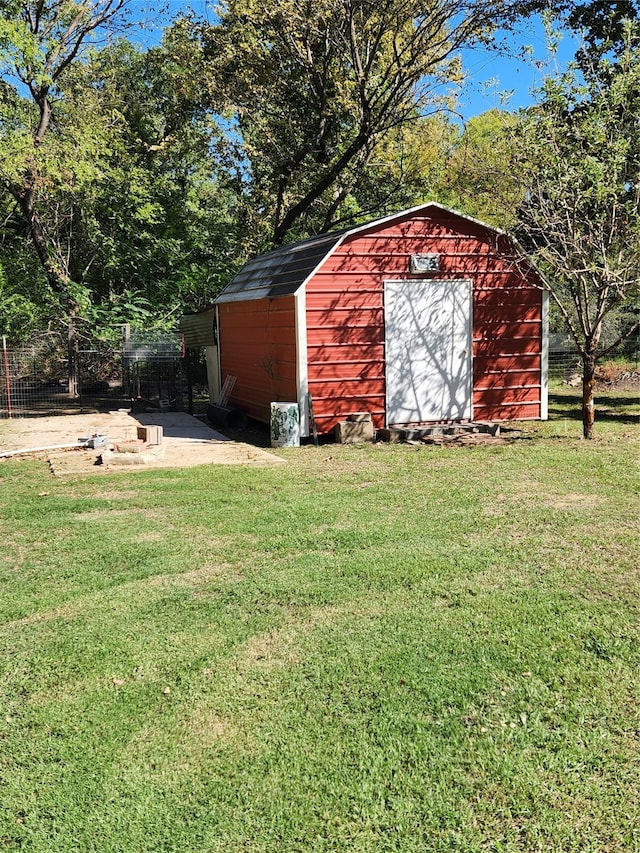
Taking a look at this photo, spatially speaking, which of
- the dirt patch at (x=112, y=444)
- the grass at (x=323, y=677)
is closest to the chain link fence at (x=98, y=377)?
the dirt patch at (x=112, y=444)

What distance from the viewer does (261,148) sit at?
1962cm

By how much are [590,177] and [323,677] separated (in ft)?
26.2

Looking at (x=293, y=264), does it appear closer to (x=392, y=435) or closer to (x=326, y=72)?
(x=392, y=435)

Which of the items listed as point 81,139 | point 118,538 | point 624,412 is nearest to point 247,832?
point 118,538

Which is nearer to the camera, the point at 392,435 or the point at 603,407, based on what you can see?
the point at 392,435

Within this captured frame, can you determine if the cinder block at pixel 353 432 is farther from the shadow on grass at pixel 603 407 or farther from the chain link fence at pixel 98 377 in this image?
the chain link fence at pixel 98 377

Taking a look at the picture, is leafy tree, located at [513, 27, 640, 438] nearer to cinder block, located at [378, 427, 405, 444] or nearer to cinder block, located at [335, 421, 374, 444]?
cinder block, located at [378, 427, 405, 444]

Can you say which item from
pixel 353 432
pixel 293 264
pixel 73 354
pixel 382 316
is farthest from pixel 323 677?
pixel 73 354

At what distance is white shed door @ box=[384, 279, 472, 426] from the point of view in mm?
11438

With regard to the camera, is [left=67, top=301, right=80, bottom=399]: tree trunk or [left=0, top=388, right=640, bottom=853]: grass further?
[left=67, top=301, right=80, bottom=399]: tree trunk

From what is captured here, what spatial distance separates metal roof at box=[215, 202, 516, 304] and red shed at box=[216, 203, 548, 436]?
0.04 m

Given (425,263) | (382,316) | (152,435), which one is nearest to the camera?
(152,435)

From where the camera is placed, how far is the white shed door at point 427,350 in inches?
450

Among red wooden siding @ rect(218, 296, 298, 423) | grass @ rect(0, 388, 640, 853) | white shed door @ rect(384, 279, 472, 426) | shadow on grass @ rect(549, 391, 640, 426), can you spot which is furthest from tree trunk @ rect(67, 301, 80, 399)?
grass @ rect(0, 388, 640, 853)
